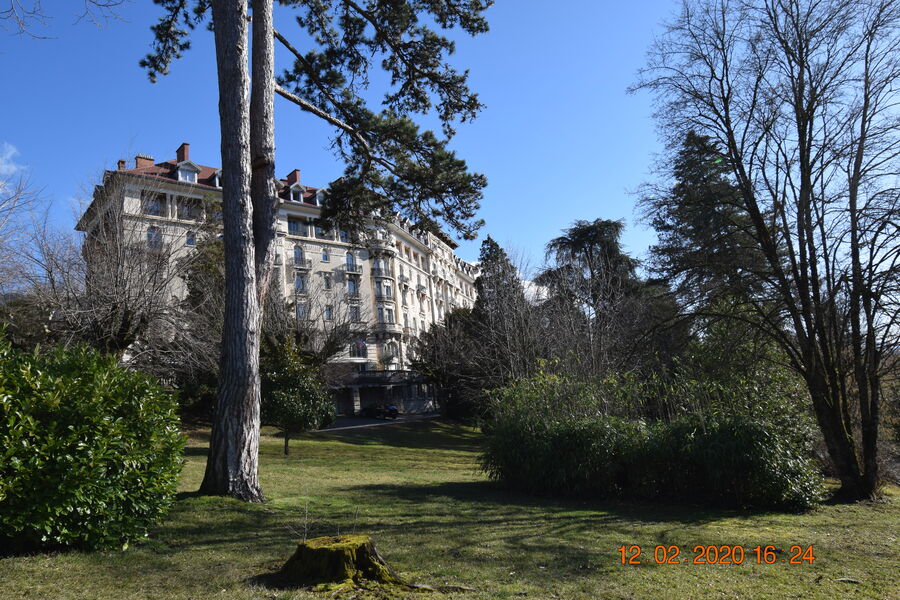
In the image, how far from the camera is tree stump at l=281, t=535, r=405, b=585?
14.5 ft

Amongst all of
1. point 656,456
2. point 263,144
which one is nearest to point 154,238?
point 263,144

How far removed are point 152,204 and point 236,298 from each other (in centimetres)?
1042

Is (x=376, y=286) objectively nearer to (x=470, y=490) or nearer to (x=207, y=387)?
(x=207, y=387)

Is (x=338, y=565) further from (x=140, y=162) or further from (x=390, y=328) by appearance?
(x=390, y=328)

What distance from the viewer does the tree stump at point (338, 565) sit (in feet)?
14.5

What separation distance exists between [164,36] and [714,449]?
12948mm

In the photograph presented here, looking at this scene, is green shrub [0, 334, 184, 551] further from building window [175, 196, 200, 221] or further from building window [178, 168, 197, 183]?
building window [178, 168, 197, 183]

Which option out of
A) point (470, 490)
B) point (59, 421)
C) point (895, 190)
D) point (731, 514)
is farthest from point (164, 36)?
point (895, 190)

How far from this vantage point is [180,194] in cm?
1927
